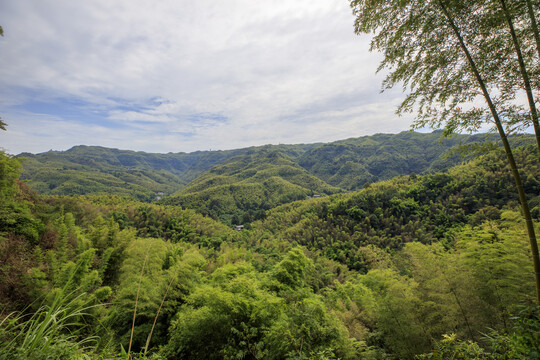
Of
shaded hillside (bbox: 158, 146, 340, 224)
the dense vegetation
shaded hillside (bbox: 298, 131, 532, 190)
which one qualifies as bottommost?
shaded hillside (bbox: 158, 146, 340, 224)

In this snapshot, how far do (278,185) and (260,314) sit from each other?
95103 mm

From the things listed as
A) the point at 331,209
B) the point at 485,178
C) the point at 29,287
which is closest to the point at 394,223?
the point at 331,209

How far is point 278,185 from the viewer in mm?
101312

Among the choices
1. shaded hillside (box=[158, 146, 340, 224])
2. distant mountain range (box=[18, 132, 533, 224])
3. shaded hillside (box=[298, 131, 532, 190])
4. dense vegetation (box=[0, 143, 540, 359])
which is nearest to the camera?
dense vegetation (box=[0, 143, 540, 359])

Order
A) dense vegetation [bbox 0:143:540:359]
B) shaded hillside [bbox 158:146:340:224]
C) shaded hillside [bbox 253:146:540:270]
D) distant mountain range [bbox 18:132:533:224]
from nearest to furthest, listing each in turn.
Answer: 1. dense vegetation [bbox 0:143:540:359]
2. shaded hillside [bbox 253:146:540:270]
3. shaded hillside [bbox 158:146:340:224]
4. distant mountain range [bbox 18:132:533:224]

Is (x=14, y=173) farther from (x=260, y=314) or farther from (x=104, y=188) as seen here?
(x=104, y=188)

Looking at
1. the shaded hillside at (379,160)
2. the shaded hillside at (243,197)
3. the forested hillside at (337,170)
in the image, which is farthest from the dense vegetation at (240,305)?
the shaded hillside at (379,160)

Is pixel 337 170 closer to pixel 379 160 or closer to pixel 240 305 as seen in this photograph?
pixel 379 160

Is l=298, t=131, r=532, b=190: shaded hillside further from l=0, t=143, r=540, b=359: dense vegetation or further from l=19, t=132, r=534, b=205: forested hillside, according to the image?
l=0, t=143, r=540, b=359: dense vegetation

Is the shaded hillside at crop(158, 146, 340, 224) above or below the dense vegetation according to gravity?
below

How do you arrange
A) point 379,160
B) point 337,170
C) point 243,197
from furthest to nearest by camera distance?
point 337,170, point 379,160, point 243,197

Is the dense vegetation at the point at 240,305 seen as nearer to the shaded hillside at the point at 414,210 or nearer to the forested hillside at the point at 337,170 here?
the shaded hillside at the point at 414,210

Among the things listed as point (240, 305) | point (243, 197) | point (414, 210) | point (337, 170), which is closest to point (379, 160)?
point (337, 170)

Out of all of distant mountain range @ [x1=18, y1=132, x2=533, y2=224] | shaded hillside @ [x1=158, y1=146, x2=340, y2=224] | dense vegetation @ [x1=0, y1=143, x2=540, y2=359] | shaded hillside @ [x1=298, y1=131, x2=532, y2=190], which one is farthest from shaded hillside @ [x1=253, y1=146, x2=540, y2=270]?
shaded hillside @ [x1=298, y1=131, x2=532, y2=190]
